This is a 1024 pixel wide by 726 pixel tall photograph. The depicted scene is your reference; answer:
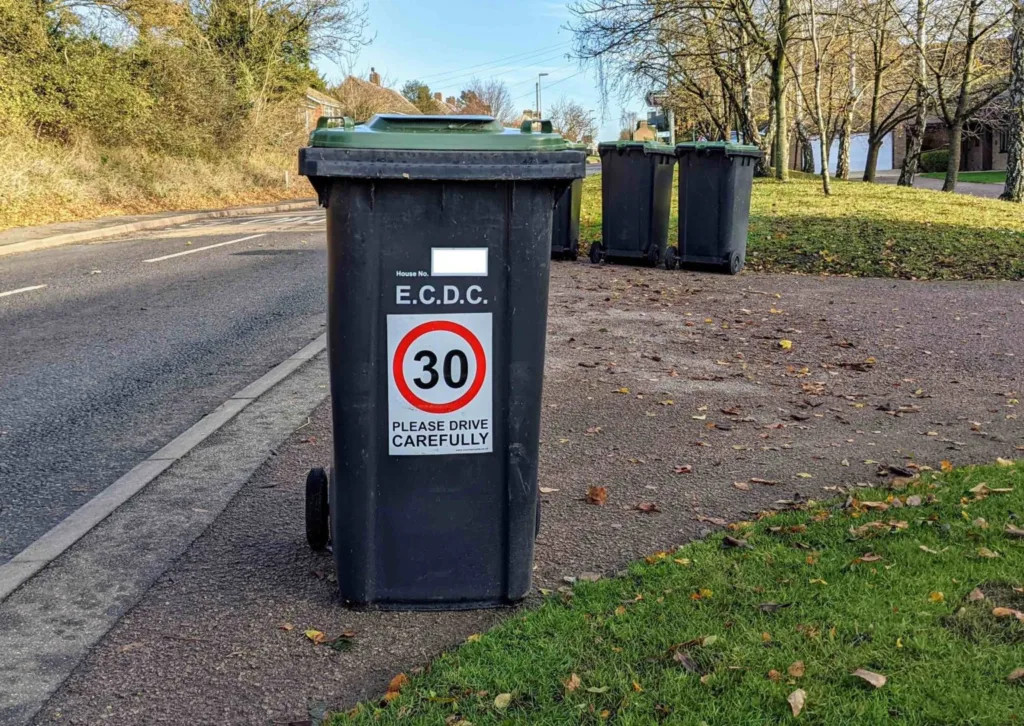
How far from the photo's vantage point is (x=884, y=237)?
48.5ft

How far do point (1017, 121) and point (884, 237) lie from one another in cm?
1212

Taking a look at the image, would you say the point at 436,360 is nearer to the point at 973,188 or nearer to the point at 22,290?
the point at 22,290

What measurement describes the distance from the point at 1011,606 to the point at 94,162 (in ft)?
83.8

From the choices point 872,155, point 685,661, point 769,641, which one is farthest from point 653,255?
point 872,155

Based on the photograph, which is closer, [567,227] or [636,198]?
[636,198]

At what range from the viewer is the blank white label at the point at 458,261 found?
125 inches

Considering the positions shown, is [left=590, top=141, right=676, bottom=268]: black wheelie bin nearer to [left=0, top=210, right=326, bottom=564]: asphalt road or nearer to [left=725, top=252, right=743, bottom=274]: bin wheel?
[left=725, top=252, right=743, bottom=274]: bin wheel

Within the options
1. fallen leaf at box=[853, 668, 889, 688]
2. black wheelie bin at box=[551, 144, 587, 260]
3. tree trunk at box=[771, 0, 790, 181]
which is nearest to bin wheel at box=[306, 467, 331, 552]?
fallen leaf at box=[853, 668, 889, 688]

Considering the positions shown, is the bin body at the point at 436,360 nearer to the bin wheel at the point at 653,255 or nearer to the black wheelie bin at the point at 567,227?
the bin wheel at the point at 653,255

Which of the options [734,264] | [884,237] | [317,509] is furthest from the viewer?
[884,237]

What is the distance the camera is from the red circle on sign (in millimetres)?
3223

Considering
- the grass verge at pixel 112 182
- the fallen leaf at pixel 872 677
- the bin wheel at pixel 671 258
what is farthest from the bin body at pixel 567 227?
the grass verge at pixel 112 182

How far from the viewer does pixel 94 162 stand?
989 inches

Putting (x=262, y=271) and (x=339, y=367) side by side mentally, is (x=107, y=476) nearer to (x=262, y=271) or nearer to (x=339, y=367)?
(x=339, y=367)
